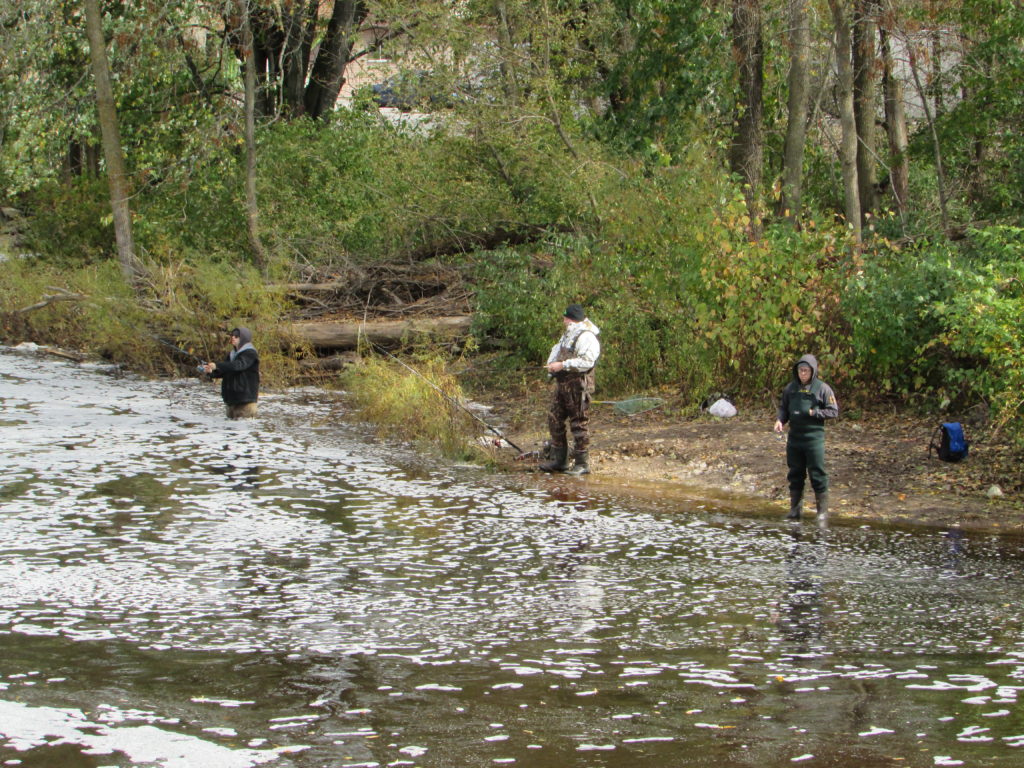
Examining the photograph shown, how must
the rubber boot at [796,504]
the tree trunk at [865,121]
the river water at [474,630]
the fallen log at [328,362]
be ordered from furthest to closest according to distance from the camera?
1. the tree trunk at [865,121]
2. the fallen log at [328,362]
3. the rubber boot at [796,504]
4. the river water at [474,630]

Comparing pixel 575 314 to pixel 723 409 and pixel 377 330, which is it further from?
pixel 377 330

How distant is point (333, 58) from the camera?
34.1 metres

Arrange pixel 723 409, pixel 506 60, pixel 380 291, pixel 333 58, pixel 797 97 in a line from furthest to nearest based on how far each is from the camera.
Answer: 1. pixel 333 58
2. pixel 506 60
3. pixel 380 291
4. pixel 797 97
5. pixel 723 409

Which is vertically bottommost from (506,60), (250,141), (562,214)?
(562,214)

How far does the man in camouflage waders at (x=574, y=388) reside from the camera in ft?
46.3

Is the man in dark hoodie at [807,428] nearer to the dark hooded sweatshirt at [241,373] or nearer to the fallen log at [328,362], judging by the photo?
the dark hooded sweatshirt at [241,373]

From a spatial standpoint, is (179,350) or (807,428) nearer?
(807,428)

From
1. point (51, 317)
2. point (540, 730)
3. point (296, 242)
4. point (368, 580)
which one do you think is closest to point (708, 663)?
point (540, 730)

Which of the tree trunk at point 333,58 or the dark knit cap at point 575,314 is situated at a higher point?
the tree trunk at point 333,58

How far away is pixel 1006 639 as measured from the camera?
760 cm

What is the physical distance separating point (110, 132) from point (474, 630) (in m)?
23.5

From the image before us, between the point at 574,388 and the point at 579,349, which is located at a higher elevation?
the point at 579,349

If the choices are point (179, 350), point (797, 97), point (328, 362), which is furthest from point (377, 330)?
point (797, 97)

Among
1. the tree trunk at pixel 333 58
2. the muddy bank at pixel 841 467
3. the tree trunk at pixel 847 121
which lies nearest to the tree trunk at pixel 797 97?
the tree trunk at pixel 847 121
